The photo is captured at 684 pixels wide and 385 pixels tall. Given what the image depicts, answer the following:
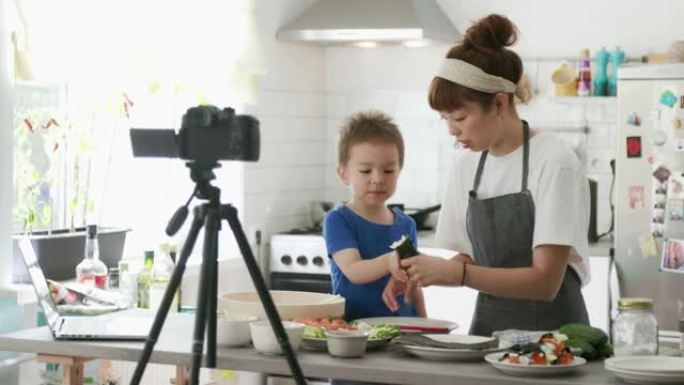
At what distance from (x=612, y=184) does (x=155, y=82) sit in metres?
2.34

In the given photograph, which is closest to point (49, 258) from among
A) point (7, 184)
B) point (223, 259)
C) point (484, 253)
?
point (7, 184)

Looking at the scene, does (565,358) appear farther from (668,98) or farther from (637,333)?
(668,98)

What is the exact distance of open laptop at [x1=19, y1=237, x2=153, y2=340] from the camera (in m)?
2.90

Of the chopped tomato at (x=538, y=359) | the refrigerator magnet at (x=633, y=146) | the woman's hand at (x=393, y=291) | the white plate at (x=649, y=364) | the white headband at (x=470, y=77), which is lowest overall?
the white plate at (x=649, y=364)

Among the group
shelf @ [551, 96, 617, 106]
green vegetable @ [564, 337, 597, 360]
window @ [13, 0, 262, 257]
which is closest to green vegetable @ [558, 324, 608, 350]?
green vegetable @ [564, 337, 597, 360]

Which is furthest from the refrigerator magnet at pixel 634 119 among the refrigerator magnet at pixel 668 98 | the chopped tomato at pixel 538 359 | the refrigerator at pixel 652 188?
the chopped tomato at pixel 538 359

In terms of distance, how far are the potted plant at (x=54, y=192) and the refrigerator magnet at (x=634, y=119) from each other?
224 cm

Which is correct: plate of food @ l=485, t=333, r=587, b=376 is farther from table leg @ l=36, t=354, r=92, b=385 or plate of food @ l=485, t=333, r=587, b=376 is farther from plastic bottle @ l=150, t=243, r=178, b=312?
plastic bottle @ l=150, t=243, r=178, b=312

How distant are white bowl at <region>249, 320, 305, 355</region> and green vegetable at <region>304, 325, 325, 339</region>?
22 mm

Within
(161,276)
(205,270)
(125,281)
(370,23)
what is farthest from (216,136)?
(370,23)

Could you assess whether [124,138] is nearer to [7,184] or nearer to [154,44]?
[154,44]

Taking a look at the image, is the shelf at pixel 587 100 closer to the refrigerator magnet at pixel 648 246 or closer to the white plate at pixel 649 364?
the refrigerator magnet at pixel 648 246

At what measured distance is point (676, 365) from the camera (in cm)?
244

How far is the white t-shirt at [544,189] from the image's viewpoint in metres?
2.90
